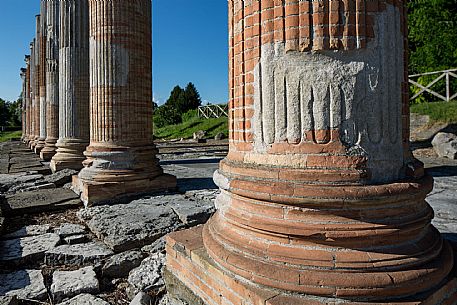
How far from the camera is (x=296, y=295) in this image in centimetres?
207

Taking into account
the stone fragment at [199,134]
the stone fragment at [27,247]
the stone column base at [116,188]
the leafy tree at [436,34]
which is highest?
the leafy tree at [436,34]

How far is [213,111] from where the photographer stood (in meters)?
35.9

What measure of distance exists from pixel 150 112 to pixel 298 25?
16.7 feet

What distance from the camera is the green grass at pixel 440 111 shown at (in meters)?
14.3

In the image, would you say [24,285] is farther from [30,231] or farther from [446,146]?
[446,146]

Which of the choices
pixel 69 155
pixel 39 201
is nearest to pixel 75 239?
pixel 39 201

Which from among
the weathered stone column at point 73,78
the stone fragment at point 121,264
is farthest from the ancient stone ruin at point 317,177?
the weathered stone column at point 73,78

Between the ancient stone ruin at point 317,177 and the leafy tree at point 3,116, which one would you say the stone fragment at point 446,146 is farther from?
the leafy tree at point 3,116

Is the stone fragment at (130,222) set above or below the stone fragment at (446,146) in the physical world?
below

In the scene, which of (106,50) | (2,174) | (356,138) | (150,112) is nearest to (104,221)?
(150,112)

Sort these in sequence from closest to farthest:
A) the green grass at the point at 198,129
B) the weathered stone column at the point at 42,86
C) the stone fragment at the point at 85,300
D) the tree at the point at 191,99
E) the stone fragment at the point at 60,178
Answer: the stone fragment at the point at 85,300 → the stone fragment at the point at 60,178 → the weathered stone column at the point at 42,86 → the green grass at the point at 198,129 → the tree at the point at 191,99

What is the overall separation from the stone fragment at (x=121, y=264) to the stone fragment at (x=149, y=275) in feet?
0.48

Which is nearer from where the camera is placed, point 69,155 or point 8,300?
point 8,300

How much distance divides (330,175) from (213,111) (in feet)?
112
